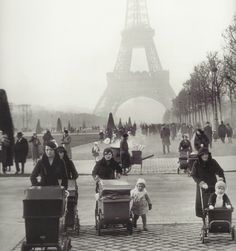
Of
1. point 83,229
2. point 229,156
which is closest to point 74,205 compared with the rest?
point 83,229

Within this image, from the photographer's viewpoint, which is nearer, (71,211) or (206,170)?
(206,170)

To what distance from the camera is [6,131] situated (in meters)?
18.3

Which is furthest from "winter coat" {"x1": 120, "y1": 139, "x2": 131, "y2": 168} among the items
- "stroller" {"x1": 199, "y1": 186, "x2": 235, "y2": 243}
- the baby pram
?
"stroller" {"x1": 199, "y1": 186, "x2": 235, "y2": 243}

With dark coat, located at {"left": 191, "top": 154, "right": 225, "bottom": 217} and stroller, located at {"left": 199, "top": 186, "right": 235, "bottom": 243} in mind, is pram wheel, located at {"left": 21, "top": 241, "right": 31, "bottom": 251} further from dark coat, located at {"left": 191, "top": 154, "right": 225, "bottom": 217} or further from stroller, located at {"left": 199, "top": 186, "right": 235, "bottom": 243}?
dark coat, located at {"left": 191, "top": 154, "right": 225, "bottom": 217}

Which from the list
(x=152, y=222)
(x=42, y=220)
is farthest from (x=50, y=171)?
(x=152, y=222)

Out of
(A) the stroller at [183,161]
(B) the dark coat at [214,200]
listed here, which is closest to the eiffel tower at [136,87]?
(A) the stroller at [183,161]

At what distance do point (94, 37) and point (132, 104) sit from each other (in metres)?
56.4

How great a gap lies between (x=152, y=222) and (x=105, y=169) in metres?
1.29

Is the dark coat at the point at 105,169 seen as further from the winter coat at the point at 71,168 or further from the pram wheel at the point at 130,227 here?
the pram wheel at the point at 130,227

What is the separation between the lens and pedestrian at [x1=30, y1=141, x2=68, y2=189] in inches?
340

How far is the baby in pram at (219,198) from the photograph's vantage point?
29.1 ft

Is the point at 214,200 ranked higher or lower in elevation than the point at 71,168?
lower

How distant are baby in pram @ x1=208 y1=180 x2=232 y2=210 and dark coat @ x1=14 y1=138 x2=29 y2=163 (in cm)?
1250

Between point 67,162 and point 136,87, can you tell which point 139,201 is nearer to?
point 67,162
